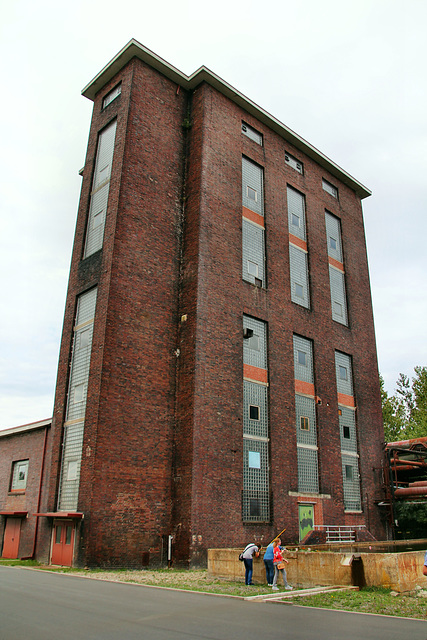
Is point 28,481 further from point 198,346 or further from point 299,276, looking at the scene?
point 299,276

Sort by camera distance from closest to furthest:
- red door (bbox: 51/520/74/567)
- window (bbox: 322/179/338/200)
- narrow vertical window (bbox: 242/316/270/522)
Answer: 1. red door (bbox: 51/520/74/567)
2. narrow vertical window (bbox: 242/316/270/522)
3. window (bbox: 322/179/338/200)

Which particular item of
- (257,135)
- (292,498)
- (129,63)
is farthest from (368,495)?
(129,63)

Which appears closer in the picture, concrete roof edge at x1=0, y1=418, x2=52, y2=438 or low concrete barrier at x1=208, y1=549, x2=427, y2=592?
low concrete barrier at x1=208, y1=549, x2=427, y2=592

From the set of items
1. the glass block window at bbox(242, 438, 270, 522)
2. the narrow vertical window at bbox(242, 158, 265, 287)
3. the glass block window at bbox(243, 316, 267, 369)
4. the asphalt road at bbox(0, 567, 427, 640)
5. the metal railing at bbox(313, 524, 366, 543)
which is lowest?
the asphalt road at bbox(0, 567, 427, 640)

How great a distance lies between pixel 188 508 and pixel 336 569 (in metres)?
7.58

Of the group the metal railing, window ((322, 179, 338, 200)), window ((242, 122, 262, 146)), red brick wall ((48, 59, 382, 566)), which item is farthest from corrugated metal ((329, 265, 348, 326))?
the metal railing

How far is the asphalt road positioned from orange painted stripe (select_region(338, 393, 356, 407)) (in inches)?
725

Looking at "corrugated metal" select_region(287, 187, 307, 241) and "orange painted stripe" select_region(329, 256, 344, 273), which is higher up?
"corrugated metal" select_region(287, 187, 307, 241)

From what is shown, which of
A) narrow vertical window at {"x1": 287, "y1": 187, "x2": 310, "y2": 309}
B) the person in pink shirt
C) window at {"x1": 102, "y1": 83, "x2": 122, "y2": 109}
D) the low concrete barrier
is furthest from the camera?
narrow vertical window at {"x1": 287, "y1": 187, "x2": 310, "y2": 309}

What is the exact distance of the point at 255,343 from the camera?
2414 cm

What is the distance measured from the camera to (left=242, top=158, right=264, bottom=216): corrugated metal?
87.5 ft

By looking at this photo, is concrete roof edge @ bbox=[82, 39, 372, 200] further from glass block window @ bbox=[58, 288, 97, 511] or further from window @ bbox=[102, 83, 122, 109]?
glass block window @ bbox=[58, 288, 97, 511]

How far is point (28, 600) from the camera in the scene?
10164 millimetres

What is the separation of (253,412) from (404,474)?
1274 cm
